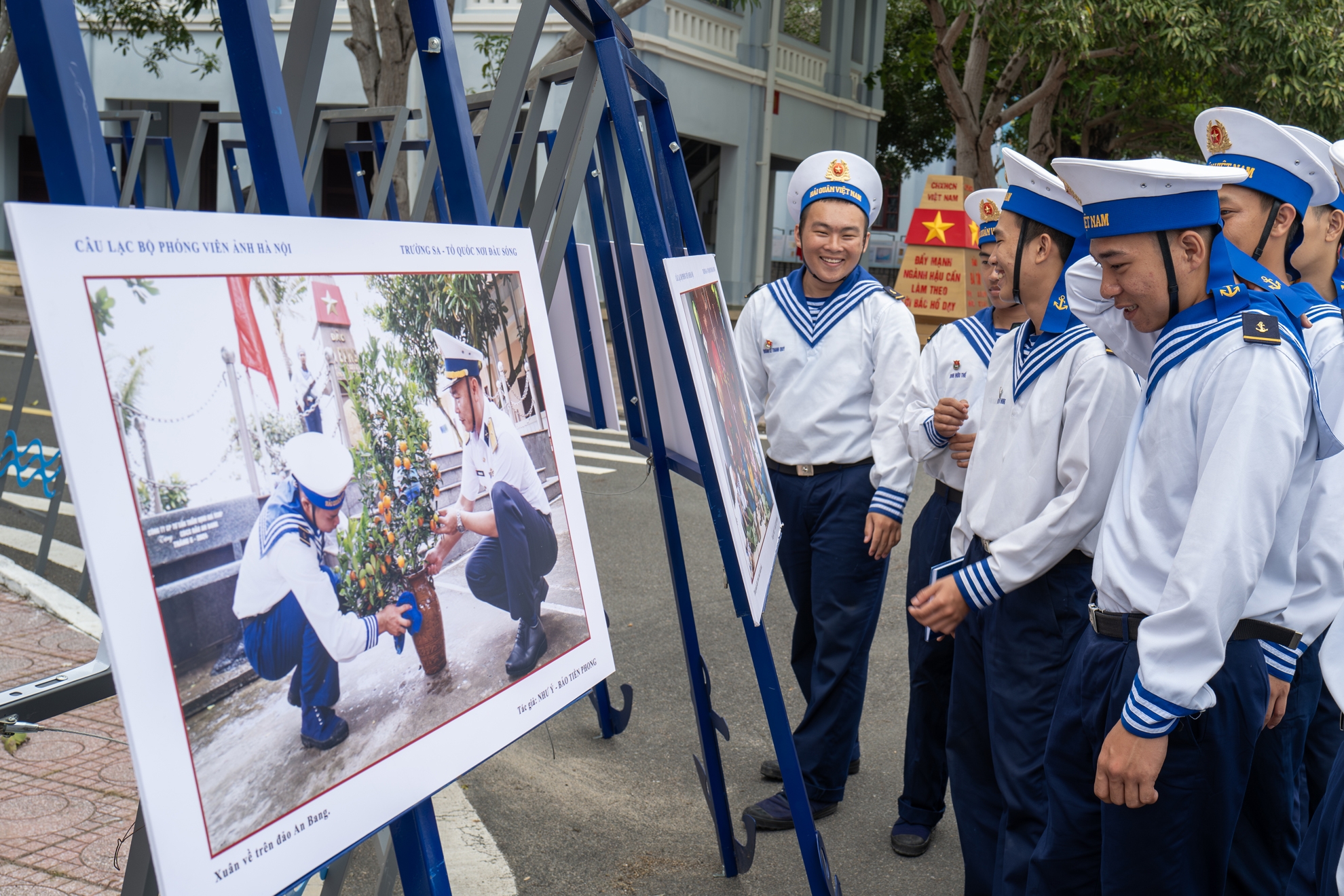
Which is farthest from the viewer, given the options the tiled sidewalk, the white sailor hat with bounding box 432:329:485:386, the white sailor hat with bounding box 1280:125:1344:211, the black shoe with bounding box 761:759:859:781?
the black shoe with bounding box 761:759:859:781

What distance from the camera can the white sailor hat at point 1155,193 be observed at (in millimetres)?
1926

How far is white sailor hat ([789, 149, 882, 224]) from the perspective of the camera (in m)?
3.39

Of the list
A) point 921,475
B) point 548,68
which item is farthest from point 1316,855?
point 921,475

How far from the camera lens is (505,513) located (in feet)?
5.40

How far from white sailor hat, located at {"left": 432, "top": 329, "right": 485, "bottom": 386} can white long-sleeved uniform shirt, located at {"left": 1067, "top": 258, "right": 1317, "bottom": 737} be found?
46.0 inches

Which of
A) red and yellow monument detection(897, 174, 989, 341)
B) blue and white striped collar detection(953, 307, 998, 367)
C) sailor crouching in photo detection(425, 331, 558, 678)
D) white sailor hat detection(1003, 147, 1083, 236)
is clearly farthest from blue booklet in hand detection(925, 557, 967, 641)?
red and yellow monument detection(897, 174, 989, 341)

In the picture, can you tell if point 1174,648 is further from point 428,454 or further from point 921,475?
point 921,475

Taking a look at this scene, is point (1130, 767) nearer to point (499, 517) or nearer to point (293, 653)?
point (499, 517)

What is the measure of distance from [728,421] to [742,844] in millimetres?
1259

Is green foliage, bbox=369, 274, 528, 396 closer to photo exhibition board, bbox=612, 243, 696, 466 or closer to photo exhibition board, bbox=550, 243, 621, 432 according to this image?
photo exhibition board, bbox=612, 243, 696, 466

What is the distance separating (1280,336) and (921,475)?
717cm

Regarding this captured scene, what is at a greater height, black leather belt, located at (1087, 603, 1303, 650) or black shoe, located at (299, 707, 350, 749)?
black shoe, located at (299, 707, 350, 749)

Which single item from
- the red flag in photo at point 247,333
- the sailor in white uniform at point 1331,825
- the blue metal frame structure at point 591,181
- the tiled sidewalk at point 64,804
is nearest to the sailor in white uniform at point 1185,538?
the sailor in white uniform at point 1331,825

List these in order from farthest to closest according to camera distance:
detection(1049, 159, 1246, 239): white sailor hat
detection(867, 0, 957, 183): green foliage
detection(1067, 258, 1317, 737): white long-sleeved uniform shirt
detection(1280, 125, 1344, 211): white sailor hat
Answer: detection(867, 0, 957, 183): green foliage < detection(1280, 125, 1344, 211): white sailor hat < detection(1049, 159, 1246, 239): white sailor hat < detection(1067, 258, 1317, 737): white long-sleeved uniform shirt
